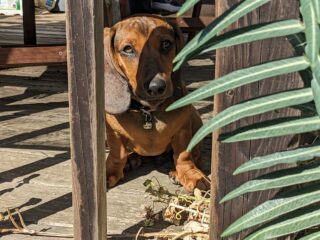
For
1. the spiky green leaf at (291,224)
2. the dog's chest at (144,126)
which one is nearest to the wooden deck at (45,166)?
the dog's chest at (144,126)

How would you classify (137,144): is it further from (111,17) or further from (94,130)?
(111,17)

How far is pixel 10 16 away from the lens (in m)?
9.55

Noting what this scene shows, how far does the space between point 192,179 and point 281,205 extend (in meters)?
1.61

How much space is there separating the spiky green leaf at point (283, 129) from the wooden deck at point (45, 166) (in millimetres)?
1302

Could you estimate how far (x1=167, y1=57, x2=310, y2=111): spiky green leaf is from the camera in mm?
804

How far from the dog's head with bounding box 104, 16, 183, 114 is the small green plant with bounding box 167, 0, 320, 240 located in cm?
148

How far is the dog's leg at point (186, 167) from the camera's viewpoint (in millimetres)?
2465

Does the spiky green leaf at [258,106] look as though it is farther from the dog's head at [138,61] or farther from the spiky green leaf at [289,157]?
the dog's head at [138,61]

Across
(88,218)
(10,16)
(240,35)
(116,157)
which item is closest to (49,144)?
(116,157)

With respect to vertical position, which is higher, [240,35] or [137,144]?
[240,35]

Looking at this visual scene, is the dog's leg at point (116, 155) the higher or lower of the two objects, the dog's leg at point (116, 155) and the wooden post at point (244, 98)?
the lower

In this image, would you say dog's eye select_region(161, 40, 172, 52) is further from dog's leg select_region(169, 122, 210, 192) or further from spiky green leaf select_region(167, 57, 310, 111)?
spiky green leaf select_region(167, 57, 310, 111)

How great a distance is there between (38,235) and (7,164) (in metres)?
0.84

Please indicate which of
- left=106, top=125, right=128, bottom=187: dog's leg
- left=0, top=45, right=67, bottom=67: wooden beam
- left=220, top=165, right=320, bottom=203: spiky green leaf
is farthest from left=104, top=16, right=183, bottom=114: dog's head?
left=220, top=165, right=320, bottom=203: spiky green leaf
